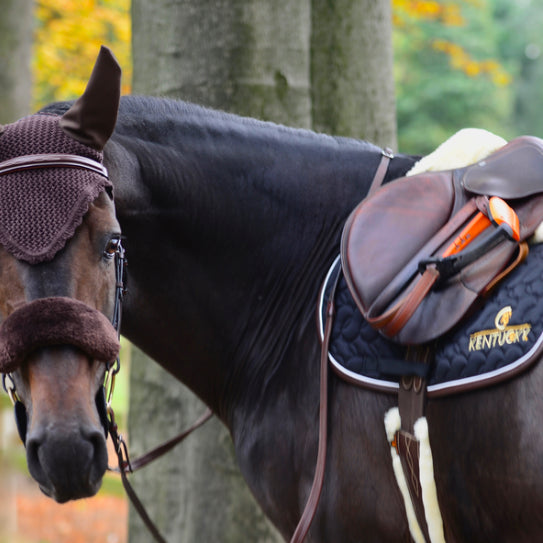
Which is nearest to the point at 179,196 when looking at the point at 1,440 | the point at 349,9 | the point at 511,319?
the point at 511,319

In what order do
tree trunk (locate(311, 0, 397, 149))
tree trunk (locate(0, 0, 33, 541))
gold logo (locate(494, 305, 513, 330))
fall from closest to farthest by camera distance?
gold logo (locate(494, 305, 513, 330)), tree trunk (locate(311, 0, 397, 149)), tree trunk (locate(0, 0, 33, 541))

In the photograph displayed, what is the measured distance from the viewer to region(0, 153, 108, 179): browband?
2.18 meters

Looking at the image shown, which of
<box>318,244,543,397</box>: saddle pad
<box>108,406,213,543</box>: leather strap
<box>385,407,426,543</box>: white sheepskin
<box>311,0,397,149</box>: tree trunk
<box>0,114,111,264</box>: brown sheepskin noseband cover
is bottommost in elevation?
<box>108,406,213,543</box>: leather strap

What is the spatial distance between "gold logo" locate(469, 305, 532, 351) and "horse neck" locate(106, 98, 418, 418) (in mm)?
635

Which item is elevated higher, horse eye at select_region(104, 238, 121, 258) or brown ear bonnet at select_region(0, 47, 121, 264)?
brown ear bonnet at select_region(0, 47, 121, 264)

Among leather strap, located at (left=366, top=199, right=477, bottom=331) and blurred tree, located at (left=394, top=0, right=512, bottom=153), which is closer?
leather strap, located at (left=366, top=199, right=477, bottom=331)

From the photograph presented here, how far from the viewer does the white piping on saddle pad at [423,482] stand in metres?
2.19

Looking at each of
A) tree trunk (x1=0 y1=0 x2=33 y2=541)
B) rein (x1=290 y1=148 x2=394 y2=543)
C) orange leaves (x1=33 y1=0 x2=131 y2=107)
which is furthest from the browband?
orange leaves (x1=33 y1=0 x2=131 y2=107)

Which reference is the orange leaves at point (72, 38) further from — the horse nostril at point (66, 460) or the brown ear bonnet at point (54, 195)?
the horse nostril at point (66, 460)

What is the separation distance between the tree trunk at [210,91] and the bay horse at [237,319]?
1.19 metres

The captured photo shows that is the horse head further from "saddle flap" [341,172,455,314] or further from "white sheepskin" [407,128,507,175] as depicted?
"white sheepskin" [407,128,507,175]

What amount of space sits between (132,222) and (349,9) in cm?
240

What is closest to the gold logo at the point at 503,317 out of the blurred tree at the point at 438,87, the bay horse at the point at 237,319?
the bay horse at the point at 237,319

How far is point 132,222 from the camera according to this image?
2.54 meters
